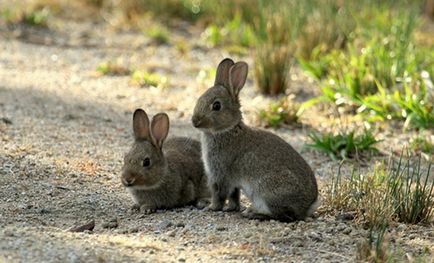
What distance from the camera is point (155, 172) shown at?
6.53 m

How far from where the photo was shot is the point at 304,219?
6332mm

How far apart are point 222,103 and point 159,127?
1.60 ft

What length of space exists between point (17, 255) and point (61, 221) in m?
1.07

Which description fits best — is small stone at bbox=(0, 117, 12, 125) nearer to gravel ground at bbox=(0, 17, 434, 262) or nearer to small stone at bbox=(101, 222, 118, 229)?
gravel ground at bbox=(0, 17, 434, 262)

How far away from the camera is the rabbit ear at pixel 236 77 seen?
6.66 metres

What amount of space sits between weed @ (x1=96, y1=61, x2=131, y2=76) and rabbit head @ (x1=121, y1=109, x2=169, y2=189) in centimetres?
447

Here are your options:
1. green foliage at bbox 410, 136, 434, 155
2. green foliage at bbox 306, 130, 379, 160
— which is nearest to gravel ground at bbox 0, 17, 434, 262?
green foliage at bbox 306, 130, 379, 160

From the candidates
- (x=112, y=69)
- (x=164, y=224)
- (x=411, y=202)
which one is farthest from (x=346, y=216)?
(x=112, y=69)

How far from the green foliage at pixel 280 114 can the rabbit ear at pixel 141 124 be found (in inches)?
110

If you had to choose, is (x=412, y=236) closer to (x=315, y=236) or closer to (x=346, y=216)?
(x=346, y=216)

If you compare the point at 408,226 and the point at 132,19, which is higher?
the point at 132,19

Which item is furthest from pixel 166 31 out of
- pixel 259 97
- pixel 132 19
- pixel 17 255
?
pixel 17 255

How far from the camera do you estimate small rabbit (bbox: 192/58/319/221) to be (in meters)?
6.25

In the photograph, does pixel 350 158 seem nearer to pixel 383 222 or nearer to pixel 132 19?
pixel 383 222
